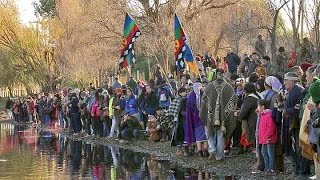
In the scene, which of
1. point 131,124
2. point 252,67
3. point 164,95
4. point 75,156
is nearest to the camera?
point 75,156

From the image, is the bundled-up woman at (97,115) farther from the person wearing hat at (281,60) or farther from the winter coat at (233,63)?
the person wearing hat at (281,60)

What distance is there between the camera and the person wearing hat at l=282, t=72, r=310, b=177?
40.4ft

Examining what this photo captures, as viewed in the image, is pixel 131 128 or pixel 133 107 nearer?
pixel 131 128

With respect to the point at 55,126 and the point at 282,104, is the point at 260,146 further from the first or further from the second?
the point at 55,126

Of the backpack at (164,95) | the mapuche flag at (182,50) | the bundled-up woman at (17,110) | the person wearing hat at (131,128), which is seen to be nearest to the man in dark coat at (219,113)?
the mapuche flag at (182,50)

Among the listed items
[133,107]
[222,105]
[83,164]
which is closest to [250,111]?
[222,105]

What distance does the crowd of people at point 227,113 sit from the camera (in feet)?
40.6

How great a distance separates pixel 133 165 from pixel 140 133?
6.17 metres

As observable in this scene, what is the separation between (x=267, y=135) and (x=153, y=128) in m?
8.30

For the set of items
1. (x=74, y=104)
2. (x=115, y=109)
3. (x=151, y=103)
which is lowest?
(x=115, y=109)

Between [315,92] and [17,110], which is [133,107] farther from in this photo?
[17,110]

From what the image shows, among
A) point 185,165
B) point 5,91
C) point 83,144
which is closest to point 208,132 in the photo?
point 185,165

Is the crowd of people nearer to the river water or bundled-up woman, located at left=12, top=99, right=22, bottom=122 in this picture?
the river water

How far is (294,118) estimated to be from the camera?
40.4 feet
